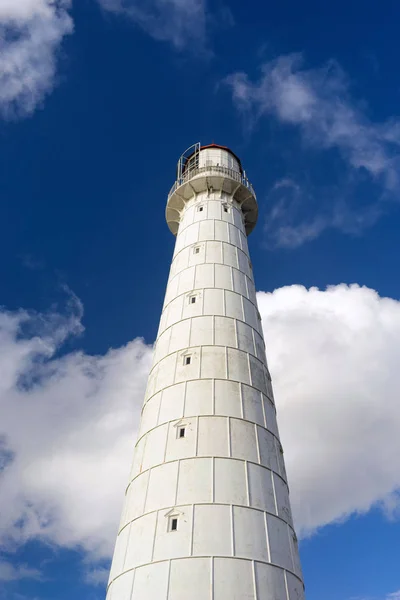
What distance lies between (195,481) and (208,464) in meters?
0.85

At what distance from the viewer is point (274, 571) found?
15570 millimetres

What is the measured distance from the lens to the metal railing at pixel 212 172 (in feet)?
115

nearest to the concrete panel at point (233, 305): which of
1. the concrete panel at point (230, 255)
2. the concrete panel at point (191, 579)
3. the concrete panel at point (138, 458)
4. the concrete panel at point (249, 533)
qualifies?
the concrete panel at point (230, 255)

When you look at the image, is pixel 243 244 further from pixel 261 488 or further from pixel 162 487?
pixel 162 487

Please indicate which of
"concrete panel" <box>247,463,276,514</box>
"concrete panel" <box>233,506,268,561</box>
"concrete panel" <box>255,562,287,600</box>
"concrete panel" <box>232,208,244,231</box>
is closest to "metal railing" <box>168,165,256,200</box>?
"concrete panel" <box>232,208,244,231</box>

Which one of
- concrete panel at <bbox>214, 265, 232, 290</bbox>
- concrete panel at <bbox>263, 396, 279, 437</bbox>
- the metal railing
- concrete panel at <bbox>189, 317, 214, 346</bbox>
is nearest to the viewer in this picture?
concrete panel at <bbox>263, 396, 279, 437</bbox>

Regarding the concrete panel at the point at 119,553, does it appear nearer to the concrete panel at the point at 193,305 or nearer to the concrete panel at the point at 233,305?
the concrete panel at the point at 193,305

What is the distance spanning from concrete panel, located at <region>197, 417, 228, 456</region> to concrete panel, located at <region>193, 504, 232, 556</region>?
220 centimetres

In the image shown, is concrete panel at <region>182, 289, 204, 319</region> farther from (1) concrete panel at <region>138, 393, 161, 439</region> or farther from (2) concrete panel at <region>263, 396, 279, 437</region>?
(2) concrete panel at <region>263, 396, 279, 437</region>

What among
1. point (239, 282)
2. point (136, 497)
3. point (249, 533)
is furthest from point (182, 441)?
point (239, 282)

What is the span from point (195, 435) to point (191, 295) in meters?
9.21

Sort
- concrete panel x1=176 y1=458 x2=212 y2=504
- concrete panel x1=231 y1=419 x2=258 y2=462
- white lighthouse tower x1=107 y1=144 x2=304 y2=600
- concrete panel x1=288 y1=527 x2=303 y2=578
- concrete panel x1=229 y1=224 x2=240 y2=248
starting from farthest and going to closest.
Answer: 1. concrete panel x1=229 y1=224 x2=240 y2=248
2. concrete panel x1=231 y1=419 x2=258 y2=462
3. concrete panel x1=288 y1=527 x2=303 y2=578
4. concrete panel x1=176 y1=458 x2=212 y2=504
5. white lighthouse tower x1=107 y1=144 x2=304 y2=600

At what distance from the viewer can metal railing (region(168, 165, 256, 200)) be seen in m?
35.0

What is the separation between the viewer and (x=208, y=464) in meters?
17.7
